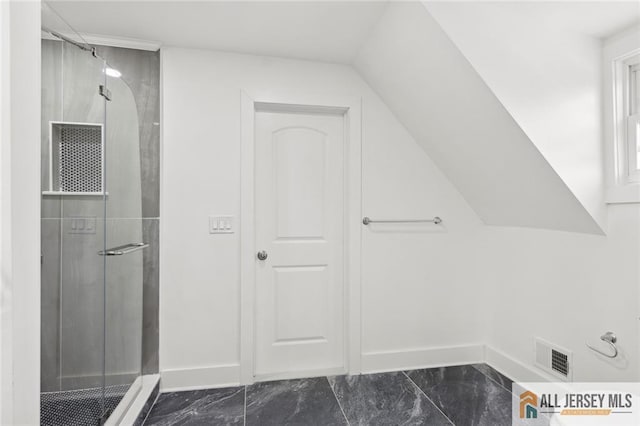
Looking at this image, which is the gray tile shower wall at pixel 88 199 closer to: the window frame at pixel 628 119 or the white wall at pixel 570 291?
the white wall at pixel 570 291

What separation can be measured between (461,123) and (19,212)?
2.07 m

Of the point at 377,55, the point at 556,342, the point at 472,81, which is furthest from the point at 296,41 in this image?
the point at 556,342

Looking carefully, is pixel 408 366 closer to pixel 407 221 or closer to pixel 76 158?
pixel 407 221

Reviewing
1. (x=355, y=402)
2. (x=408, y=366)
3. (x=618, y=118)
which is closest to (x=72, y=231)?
(x=355, y=402)

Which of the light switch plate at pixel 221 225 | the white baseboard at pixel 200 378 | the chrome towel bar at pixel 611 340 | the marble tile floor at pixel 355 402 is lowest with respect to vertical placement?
the marble tile floor at pixel 355 402

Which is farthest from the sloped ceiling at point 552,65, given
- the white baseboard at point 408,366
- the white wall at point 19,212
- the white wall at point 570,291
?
the white wall at point 19,212

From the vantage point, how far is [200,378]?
220cm

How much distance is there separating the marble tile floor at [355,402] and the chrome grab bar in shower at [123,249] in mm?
906

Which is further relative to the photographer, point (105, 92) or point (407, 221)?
point (407, 221)

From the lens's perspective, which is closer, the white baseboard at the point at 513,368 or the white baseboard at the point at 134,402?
the white baseboard at the point at 134,402

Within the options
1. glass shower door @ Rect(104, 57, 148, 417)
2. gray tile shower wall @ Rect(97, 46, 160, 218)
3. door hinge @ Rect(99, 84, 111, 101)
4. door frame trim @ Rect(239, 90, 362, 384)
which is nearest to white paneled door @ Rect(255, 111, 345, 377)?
door frame trim @ Rect(239, 90, 362, 384)

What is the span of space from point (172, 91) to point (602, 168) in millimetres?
2437

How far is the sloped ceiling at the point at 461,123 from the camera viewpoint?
1742 mm

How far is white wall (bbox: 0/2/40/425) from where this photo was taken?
26 cm
